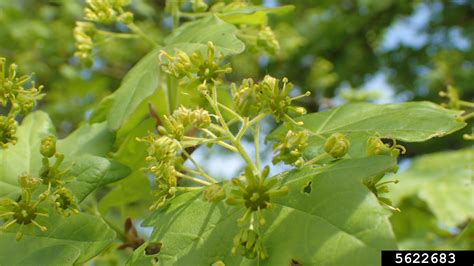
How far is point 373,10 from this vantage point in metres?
5.77

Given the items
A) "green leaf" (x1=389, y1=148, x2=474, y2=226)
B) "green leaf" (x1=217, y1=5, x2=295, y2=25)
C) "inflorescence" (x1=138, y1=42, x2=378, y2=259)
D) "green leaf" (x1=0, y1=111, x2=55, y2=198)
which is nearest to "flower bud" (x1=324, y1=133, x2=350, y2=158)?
"inflorescence" (x1=138, y1=42, x2=378, y2=259)

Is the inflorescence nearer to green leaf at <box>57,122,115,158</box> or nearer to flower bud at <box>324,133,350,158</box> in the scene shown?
A: flower bud at <box>324,133,350,158</box>

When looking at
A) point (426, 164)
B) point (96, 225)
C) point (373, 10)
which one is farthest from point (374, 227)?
point (373, 10)

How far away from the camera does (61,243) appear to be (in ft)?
3.97

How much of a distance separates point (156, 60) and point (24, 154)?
389mm

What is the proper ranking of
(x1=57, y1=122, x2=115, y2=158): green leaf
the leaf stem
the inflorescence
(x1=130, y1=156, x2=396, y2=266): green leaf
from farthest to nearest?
(x1=57, y1=122, x2=115, y2=158): green leaf
the leaf stem
the inflorescence
(x1=130, y1=156, x2=396, y2=266): green leaf

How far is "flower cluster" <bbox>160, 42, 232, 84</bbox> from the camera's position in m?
1.29

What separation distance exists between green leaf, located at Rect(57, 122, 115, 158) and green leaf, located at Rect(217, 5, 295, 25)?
1.38ft

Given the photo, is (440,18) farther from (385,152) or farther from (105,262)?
(385,152)

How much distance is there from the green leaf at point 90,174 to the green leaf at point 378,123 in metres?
0.36

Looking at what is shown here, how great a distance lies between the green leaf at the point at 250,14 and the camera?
1.59 m

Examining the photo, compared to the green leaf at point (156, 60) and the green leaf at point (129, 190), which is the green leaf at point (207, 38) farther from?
the green leaf at point (129, 190)

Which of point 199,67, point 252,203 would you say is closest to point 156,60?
point 199,67

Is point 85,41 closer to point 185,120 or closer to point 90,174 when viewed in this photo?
point 90,174
